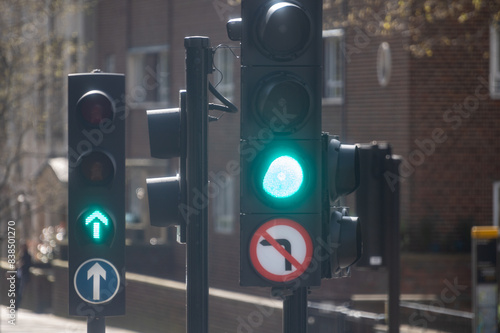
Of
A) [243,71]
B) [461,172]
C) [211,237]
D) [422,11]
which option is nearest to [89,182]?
[243,71]

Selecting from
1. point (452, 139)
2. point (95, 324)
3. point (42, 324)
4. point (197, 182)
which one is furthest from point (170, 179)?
point (452, 139)

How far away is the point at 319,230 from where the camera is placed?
4516 mm

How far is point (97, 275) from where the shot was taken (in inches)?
226

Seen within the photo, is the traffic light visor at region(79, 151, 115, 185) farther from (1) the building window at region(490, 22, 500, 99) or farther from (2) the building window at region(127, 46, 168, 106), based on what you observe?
(2) the building window at region(127, 46, 168, 106)

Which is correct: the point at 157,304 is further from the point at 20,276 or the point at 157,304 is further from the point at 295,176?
the point at 295,176

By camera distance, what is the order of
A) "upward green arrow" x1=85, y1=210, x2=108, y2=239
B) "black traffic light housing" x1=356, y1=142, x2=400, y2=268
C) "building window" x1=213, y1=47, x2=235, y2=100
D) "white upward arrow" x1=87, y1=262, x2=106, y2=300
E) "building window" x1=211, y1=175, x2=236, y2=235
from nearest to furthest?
"white upward arrow" x1=87, y1=262, x2=106, y2=300 → "upward green arrow" x1=85, y1=210, x2=108, y2=239 → "black traffic light housing" x1=356, y1=142, x2=400, y2=268 → "building window" x1=213, y1=47, x2=235, y2=100 → "building window" x1=211, y1=175, x2=236, y2=235

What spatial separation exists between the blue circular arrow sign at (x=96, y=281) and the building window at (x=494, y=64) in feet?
56.7

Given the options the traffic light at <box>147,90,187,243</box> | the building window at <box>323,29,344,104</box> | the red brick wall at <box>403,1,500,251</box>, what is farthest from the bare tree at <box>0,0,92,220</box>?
the traffic light at <box>147,90,187,243</box>

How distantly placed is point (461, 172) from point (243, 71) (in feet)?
59.8

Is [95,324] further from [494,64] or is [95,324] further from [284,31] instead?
[494,64]

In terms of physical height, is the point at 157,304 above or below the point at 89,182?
below

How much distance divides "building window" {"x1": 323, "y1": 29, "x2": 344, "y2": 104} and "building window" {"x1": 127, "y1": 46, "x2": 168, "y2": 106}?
6928mm

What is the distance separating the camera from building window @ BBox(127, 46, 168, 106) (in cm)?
A: 2975

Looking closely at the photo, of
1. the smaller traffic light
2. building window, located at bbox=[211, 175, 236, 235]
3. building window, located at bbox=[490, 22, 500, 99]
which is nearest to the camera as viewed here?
the smaller traffic light
